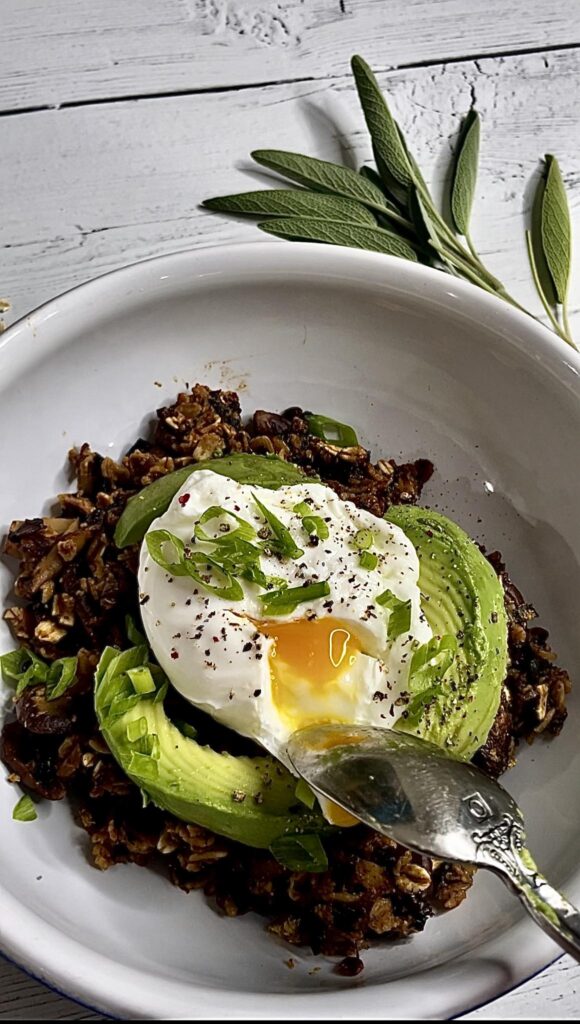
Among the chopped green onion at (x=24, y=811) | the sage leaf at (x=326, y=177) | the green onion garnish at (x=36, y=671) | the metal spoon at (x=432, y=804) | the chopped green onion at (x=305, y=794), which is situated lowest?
the chopped green onion at (x=24, y=811)

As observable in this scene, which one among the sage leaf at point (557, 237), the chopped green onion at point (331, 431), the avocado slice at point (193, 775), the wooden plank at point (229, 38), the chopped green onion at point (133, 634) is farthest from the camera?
the wooden plank at point (229, 38)

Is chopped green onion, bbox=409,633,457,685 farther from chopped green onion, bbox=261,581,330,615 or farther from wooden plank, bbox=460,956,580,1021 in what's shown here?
wooden plank, bbox=460,956,580,1021

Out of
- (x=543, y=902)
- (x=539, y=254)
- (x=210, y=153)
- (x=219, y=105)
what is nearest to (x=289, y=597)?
(x=543, y=902)

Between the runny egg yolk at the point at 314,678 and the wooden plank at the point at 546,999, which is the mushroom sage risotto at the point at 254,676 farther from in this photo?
the wooden plank at the point at 546,999

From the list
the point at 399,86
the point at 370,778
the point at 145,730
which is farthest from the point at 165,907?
the point at 399,86

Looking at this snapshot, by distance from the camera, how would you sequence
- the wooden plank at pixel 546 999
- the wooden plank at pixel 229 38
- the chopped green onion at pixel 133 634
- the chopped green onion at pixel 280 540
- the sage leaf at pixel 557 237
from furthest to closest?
1. the wooden plank at pixel 229 38
2. the sage leaf at pixel 557 237
3. the wooden plank at pixel 546 999
4. the chopped green onion at pixel 133 634
5. the chopped green onion at pixel 280 540

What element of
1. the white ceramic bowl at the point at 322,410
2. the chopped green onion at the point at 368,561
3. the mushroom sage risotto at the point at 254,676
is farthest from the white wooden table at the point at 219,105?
the chopped green onion at the point at 368,561

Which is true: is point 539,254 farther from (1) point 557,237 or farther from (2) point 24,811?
(2) point 24,811
